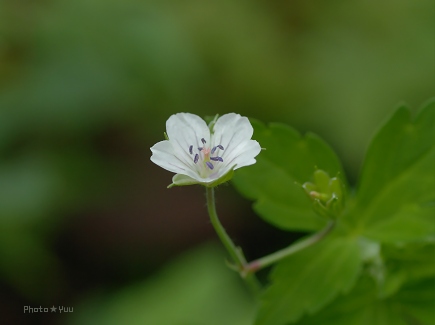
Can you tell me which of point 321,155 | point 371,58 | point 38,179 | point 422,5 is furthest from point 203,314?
point 422,5

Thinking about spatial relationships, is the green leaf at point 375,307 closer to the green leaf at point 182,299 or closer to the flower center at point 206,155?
the flower center at point 206,155

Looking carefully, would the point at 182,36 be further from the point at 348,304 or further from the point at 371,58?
the point at 348,304

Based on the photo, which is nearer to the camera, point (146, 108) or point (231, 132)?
point (231, 132)

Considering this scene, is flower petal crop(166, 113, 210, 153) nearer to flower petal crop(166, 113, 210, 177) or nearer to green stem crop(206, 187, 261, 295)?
flower petal crop(166, 113, 210, 177)

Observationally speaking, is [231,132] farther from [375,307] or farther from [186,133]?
[375,307]

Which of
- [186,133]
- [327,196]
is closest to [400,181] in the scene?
[327,196]

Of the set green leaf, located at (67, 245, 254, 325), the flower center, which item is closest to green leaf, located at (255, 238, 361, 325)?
the flower center
